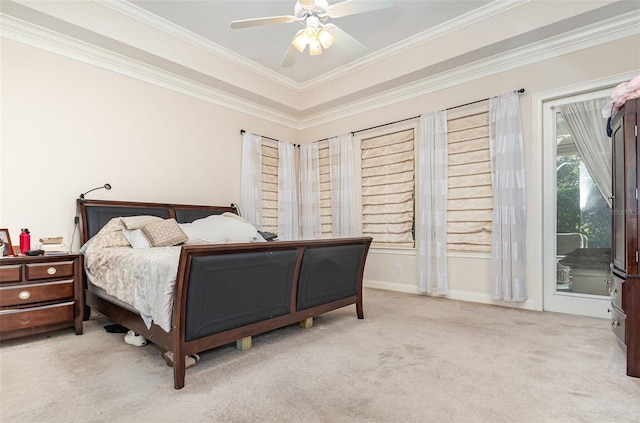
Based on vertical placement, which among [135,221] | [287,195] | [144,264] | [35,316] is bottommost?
[35,316]

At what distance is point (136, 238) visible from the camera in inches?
124

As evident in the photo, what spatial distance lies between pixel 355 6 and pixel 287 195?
11.2ft

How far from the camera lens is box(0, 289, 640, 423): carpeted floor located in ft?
5.26

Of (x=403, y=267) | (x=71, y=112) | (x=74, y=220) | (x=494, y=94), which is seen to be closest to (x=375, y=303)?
(x=403, y=267)

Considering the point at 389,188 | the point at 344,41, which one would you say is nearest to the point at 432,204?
the point at 389,188

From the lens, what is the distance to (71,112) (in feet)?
11.1

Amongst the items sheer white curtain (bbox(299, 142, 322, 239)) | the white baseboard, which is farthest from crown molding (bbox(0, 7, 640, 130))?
the white baseboard

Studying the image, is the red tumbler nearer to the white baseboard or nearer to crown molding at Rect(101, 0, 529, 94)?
crown molding at Rect(101, 0, 529, 94)

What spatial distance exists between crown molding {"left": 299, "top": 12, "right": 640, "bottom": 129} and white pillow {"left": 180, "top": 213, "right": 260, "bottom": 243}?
2656mm

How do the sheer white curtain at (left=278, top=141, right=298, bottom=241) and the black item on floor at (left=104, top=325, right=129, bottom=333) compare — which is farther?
the sheer white curtain at (left=278, top=141, right=298, bottom=241)

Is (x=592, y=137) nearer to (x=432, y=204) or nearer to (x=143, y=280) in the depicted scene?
(x=432, y=204)

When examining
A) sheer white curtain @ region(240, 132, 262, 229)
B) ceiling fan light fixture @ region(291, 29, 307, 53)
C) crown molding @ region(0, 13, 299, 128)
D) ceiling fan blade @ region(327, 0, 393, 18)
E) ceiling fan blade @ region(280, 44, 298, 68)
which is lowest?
sheer white curtain @ region(240, 132, 262, 229)

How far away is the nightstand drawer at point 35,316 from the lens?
2502mm

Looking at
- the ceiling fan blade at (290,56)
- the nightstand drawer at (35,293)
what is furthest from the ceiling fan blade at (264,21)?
the nightstand drawer at (35,293)
